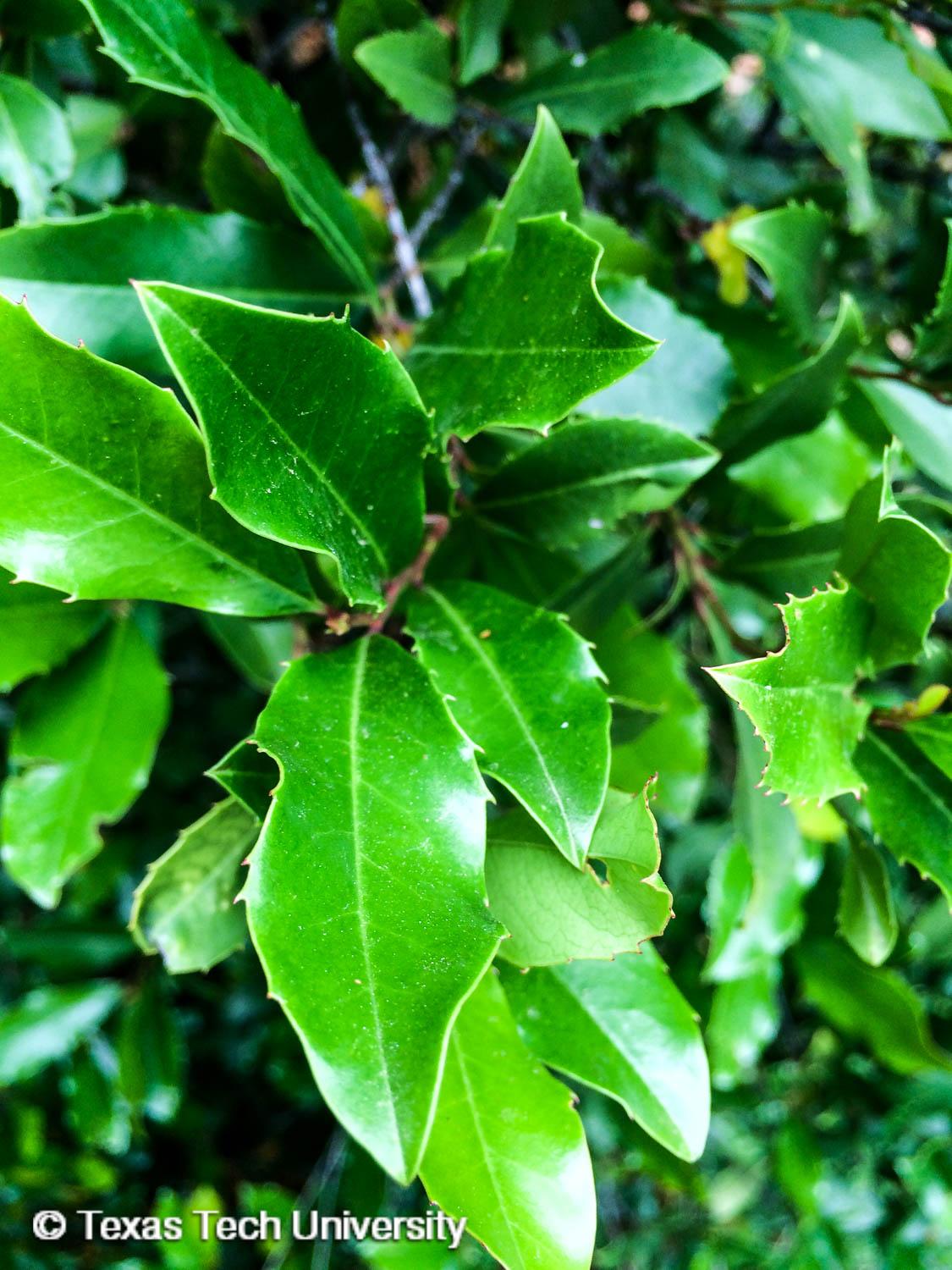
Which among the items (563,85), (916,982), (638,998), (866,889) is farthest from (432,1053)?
(916,982)

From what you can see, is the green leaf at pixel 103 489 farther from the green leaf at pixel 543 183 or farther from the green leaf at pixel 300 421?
the green leaf at pixel 543 183

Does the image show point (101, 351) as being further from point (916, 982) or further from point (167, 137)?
point (916, 982)

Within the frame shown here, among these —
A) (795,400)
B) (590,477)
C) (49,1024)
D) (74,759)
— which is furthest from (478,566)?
(49,1024)

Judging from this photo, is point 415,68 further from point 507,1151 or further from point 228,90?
point 507,1151

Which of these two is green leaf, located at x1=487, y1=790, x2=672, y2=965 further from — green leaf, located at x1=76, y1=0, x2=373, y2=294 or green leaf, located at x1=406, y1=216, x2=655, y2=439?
green leaf, located at x1=76, y1=0, x2=373, y2=294

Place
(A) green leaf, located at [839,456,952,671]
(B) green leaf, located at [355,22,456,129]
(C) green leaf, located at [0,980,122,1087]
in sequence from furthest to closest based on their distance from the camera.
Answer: (C) green leaf, located at [0,980,122,1087] < (B) green leaf, located at [355,22,456,129] < (A) green leaf, located at [839,456,952,671]

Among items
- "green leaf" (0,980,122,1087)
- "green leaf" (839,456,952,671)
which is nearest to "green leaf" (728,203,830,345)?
"green leaf" (839,456,952,671)

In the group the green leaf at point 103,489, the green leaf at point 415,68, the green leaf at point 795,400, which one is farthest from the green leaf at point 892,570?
the green leaf at point 415,68
